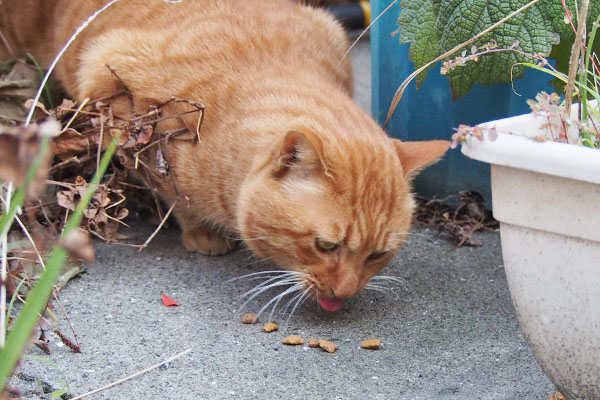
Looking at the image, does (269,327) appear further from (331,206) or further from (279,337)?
(331,206)

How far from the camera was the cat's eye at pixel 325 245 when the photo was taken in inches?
79.6

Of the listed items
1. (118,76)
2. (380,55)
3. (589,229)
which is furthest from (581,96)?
(118,76)

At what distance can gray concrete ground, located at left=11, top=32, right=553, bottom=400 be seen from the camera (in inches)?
71.9

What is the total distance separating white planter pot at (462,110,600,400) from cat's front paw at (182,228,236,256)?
1266 millimetres

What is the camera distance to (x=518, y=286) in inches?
61.5

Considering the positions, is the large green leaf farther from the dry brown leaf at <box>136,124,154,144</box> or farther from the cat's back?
the dry brown leaf at <box>136,124,154,144</box>

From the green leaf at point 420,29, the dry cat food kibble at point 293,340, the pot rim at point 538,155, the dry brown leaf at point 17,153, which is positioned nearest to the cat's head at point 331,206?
Result: the dry cat food kibble at point 293,340

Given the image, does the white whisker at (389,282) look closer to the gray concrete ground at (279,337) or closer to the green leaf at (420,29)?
the gray concrete ground at (279,337)

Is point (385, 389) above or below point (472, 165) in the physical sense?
below

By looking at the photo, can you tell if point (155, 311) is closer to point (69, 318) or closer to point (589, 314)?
point (69, 318)

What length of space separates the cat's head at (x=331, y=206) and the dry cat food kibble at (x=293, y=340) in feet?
0.43

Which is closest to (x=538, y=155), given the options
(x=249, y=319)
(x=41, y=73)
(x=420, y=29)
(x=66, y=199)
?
(x=420, y=29)

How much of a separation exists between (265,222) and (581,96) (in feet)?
2.87

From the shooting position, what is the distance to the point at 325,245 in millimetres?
2031
